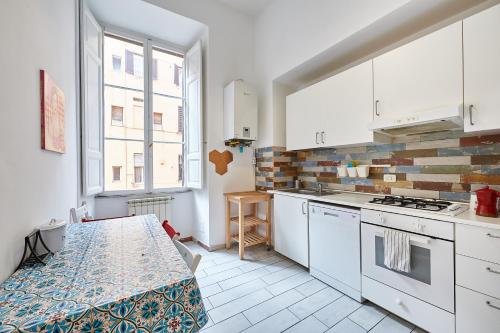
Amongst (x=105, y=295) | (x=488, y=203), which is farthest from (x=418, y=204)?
(x=105, y=295)

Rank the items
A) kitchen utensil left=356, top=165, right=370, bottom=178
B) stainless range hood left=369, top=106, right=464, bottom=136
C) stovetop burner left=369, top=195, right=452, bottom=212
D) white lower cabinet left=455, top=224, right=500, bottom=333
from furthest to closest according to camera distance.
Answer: kitchen utensil left=356, top=165, right=370, bottom=178 < stovetop burner left=369, top=195, right=452, bottom=212 < stainless range hood left=369, top=106, right=464, bottom=136 < white lower cabinet left=455, top=224, right=500, bottom=333

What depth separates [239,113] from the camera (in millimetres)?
2867

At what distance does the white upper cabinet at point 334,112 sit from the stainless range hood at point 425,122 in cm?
20

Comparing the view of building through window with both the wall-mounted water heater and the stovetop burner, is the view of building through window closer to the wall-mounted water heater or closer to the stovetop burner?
the wall-mounted water heater

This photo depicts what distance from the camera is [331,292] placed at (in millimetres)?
1946

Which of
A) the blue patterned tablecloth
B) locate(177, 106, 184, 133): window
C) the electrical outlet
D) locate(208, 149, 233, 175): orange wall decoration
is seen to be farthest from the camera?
locate(177, 106, 184, 133): window

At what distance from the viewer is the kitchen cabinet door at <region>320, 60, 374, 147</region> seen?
1.94m

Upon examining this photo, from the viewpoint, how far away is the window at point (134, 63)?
3.05 metres

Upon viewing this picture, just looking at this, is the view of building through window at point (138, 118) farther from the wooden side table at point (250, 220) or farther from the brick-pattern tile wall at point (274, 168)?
the brick-pattern tile wall at point (274, 168)

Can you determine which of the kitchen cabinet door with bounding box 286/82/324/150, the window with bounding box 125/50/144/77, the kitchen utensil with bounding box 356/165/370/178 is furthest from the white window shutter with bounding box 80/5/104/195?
the kitchen utensil with bounding box 356/165/370/178

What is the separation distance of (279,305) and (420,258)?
3.70 ft

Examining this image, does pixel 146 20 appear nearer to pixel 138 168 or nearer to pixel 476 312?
pixel 138 168

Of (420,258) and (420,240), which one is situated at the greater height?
(420,240)

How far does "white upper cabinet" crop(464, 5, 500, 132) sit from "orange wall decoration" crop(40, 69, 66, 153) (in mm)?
2697
